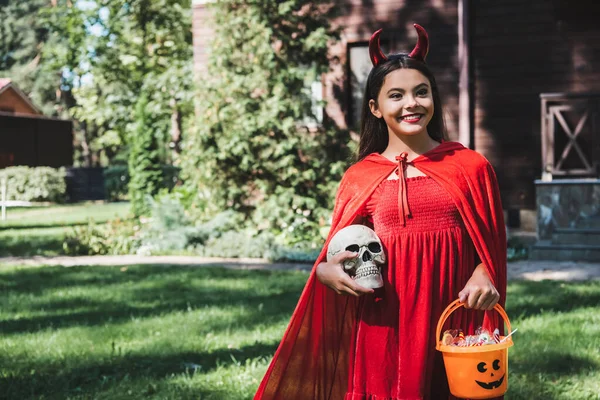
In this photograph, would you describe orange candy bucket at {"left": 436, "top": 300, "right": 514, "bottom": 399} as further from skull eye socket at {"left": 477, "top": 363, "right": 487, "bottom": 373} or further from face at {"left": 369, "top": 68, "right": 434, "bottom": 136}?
face at {"left": 369, "top": 68, "right": 434, "bottom": 136}

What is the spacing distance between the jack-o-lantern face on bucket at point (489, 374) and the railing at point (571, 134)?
8.97m

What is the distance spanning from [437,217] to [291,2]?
9.33 metres

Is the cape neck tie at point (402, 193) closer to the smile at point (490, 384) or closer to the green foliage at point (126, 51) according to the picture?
the smile at point (490, 384)

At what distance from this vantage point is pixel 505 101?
12.6m

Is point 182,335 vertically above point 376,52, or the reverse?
point 376,52

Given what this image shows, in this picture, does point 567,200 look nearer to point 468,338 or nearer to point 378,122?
point 378,122

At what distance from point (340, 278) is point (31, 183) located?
28380 millimetres

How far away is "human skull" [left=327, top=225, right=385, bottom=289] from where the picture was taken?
2646 millimetres

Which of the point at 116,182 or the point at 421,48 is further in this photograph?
the point at 116,182

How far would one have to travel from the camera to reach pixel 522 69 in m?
12.4

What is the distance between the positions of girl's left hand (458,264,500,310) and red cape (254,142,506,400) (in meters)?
0.08

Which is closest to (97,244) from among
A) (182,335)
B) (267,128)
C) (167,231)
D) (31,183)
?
(167,231)

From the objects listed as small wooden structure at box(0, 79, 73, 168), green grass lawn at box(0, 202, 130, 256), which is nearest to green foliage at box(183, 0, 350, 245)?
small wooden structure at box(0, 79, 73, 168)

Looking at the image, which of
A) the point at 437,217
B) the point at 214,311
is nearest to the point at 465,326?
the point at 437,217
